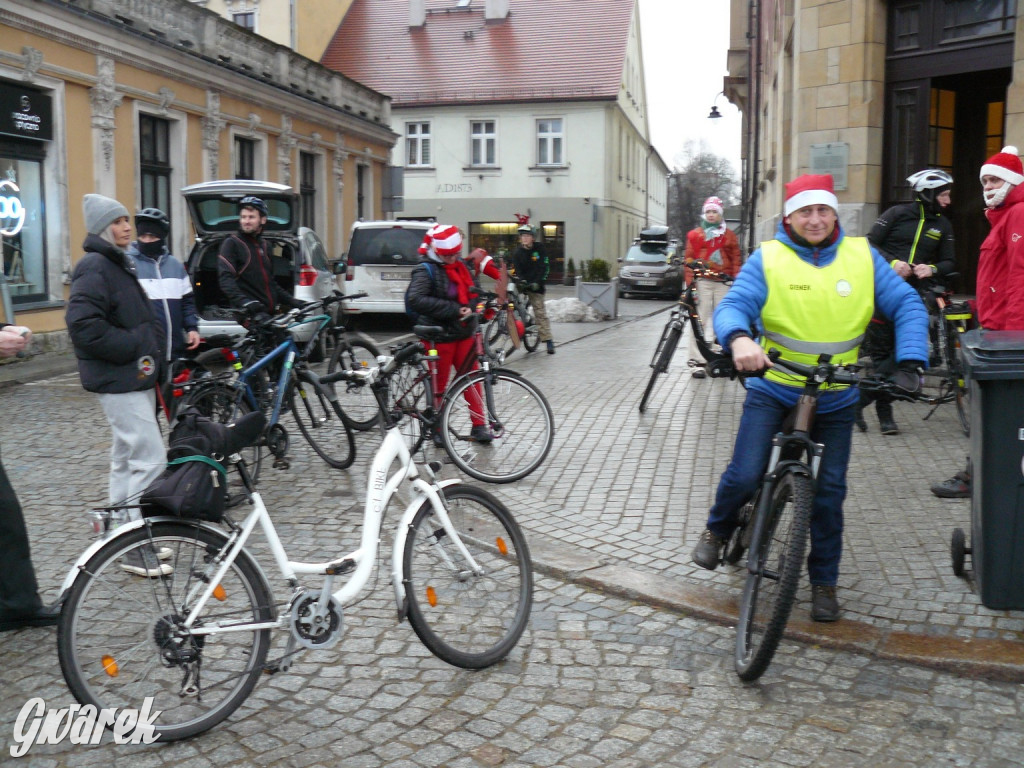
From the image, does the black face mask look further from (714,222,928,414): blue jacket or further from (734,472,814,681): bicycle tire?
(734,472,814,681): bicycle tire

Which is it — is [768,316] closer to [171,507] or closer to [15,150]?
[171,507]

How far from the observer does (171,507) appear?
3623mm

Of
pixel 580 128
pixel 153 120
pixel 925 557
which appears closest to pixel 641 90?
pixel 580 128

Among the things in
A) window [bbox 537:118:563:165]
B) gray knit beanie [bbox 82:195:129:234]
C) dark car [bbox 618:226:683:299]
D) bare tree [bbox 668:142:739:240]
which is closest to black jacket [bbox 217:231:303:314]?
gray knit beanie [bbox 82:195:129:234]

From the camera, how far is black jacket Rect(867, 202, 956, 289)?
9.03 meters

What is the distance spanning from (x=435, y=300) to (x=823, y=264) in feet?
13.5

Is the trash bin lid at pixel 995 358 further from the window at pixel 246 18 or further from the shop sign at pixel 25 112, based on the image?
the window at pixel 246 18

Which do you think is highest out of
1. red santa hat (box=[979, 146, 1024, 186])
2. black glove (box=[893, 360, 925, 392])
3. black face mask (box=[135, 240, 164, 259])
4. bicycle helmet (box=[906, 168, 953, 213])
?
bicycle helmet (box=[906, 168, 953, 213])

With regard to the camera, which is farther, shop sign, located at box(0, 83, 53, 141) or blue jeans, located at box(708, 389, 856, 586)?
shop sign, located at box(0, 83, 53, 141)

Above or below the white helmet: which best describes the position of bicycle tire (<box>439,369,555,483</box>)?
below

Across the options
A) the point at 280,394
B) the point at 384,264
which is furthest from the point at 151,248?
the point at 384,264

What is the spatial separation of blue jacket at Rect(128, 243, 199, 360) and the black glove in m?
4.59

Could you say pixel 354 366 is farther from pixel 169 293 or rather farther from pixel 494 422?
pixel 169 293

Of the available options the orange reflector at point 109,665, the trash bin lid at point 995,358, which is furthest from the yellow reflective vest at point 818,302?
the orange reflector at point 109,665
